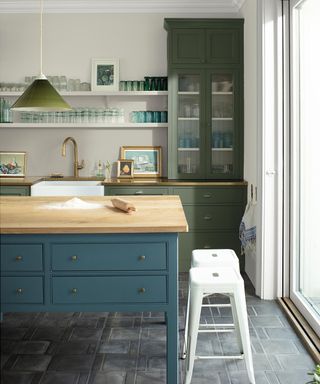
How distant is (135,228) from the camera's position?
9.29 ft

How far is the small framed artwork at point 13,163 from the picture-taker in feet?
20.3

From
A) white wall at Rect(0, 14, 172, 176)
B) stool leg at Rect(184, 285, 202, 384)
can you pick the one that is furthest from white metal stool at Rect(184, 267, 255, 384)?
white wall at Rect(0, 14, 172, 176)

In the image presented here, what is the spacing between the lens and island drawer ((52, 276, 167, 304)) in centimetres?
288

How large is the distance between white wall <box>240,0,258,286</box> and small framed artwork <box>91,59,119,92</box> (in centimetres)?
142

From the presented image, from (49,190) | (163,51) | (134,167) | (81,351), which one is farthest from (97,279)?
(163,51)

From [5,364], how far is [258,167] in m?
2.53

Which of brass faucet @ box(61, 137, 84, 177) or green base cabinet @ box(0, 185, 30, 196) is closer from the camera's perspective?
green base cabinet @ box(0, 185, 30, 196)

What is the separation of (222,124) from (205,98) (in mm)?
321

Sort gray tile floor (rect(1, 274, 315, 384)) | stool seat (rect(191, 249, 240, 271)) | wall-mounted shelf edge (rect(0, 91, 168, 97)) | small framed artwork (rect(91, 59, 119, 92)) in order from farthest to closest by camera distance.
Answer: small framed artwork (rect(91, 59, 119, 92)) < wall-mounted shelf edge (rect(0, 91, 168, 97)) < stool seat (rect(191, 249, 240, 271)) < gray tile floor (rect(1, 274, 315, 384))

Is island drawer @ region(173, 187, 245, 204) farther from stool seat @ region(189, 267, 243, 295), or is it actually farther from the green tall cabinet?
stool seat @ region(189, 267, 243, 295)

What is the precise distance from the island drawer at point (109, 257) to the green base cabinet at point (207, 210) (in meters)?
2.74

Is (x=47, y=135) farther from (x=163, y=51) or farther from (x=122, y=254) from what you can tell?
(x=122, y=254)

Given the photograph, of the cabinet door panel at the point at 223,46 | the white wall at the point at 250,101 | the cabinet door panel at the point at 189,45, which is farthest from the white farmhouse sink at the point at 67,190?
the cabinet door panel at the point at 223,46

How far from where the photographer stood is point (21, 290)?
2.89 meters
